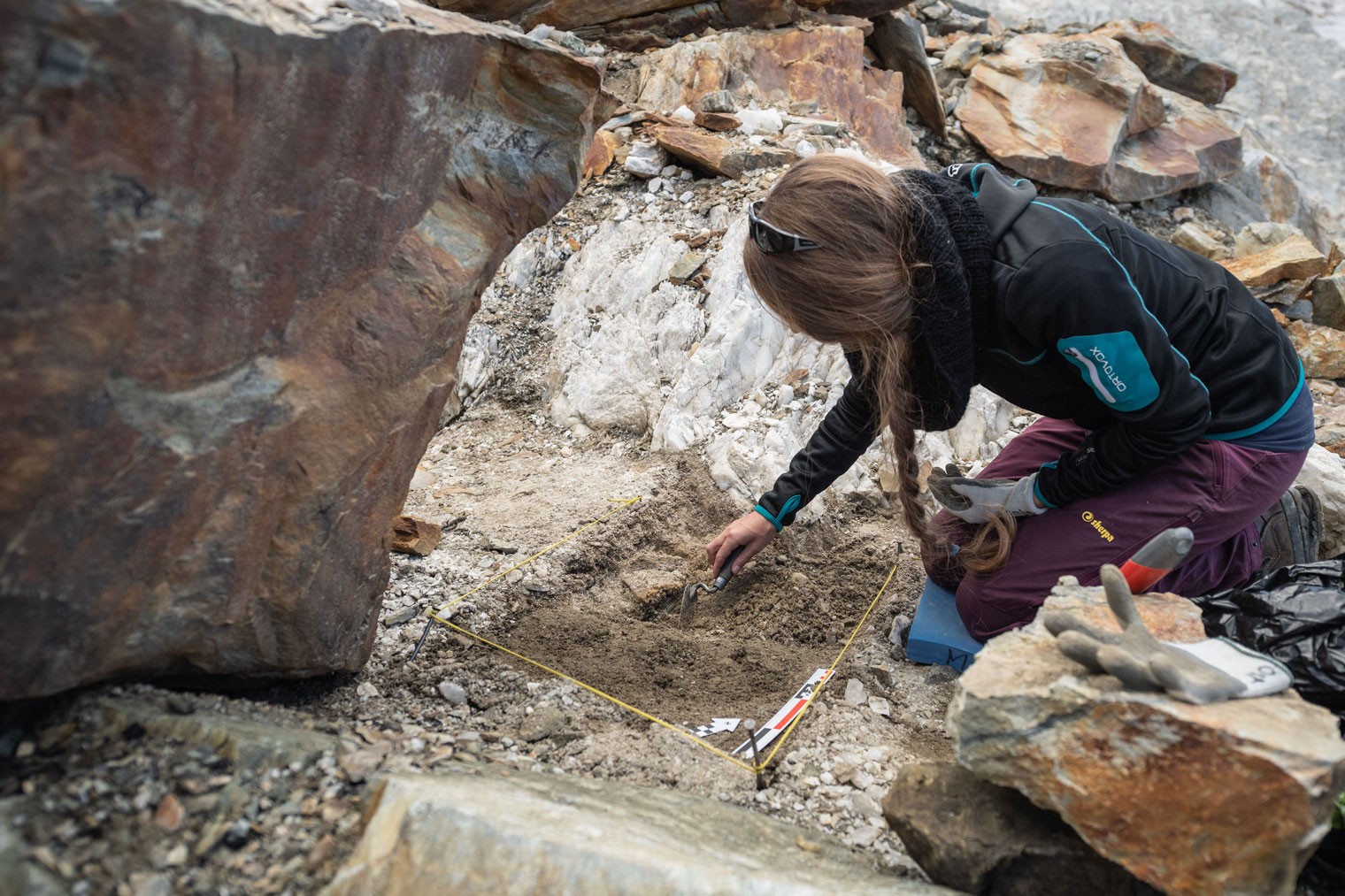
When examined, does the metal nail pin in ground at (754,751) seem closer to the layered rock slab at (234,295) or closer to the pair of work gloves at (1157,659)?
the pair of work gloves at (1157,659)

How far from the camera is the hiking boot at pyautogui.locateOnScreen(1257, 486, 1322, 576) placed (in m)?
2.62

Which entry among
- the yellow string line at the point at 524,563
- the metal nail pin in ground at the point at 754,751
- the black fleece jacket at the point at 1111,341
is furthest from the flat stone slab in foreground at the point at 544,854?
the black fleece jacket at the point at 1111,341

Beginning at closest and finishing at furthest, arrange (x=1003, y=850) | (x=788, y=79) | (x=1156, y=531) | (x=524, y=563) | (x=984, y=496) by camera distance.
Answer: (x=1003, y=850) < (x=1156, y=531) < (x=984, y=496) < (x=524, y=563) < (x=788, y=79)

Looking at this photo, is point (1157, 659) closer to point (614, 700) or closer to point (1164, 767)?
point (1164, 767)

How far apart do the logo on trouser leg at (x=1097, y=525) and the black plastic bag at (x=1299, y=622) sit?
0.26 m

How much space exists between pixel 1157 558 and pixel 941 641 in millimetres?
860

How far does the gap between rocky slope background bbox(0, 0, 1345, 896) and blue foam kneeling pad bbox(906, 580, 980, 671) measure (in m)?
0.05

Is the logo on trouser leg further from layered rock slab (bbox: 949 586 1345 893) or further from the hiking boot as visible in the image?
layered rock slab (bbox: 949 586 1345 893)

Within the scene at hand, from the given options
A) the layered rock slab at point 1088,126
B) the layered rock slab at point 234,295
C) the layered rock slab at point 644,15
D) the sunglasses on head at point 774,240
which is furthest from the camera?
the layered rock slab at point 1088,126

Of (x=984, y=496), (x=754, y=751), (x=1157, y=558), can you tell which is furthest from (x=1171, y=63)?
(x=754, y=751)

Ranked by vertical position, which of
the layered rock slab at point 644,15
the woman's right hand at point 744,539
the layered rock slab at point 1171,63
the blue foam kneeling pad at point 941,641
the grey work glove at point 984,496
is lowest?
the blue foam kneeling pad at point 941,641

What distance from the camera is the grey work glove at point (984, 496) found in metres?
2.63

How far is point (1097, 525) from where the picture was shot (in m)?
2.47

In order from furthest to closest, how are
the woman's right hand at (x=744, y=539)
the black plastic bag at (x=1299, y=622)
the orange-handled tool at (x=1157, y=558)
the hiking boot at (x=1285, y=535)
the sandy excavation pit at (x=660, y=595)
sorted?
the woman's right hand at (x=744, y=539) < the hiking boot at (x=1285, y=535) < the sandy excavation pit at (x=660, y=595) < the black plastic bag at (x=1299, y=622) < the orange-handled tool at (x=1157, y=558)
